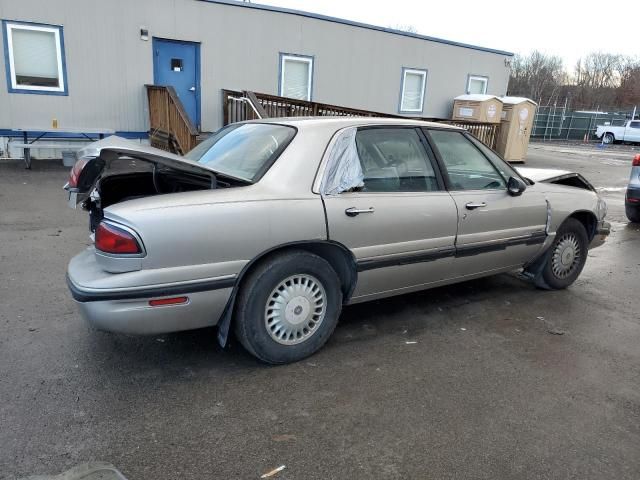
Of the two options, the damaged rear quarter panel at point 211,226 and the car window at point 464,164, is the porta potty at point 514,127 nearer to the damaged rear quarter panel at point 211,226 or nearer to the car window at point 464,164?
the car window at point 464,164

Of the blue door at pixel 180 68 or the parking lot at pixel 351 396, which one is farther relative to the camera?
the blue door at pixel 180 68

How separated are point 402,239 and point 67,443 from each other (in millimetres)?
2418

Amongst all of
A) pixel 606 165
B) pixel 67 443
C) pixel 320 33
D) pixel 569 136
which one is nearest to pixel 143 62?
pixel 320 33

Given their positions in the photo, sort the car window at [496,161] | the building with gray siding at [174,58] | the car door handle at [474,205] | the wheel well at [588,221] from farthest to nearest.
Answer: the building with gray siding at [174,58] < the wheel well at [588,221] < the car window at [496,161] < the car door handle at [474,205]

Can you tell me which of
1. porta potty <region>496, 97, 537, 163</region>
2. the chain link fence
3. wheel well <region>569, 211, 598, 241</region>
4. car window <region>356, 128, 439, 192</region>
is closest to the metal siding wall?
porta potty <region>496, 97, 537, 163</region>

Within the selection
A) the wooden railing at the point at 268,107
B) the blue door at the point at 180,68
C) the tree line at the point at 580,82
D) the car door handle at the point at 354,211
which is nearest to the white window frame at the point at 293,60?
the wooden railing at the point at 268,107

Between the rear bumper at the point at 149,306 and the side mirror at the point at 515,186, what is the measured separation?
2.55 m

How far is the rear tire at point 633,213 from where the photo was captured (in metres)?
8.76

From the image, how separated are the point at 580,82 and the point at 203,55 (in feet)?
224

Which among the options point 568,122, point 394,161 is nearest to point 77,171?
point 394,161

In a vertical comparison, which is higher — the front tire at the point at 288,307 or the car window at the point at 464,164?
the car window at the point at 464,164

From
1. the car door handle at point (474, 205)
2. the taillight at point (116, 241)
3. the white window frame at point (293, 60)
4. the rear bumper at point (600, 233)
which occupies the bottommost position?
the rear bumper at point (600, 233)

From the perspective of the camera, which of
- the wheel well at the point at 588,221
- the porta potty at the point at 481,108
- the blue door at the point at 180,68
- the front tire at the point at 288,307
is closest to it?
the front tire at the point at 288,307

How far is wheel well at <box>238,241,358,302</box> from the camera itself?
10.4 ft
